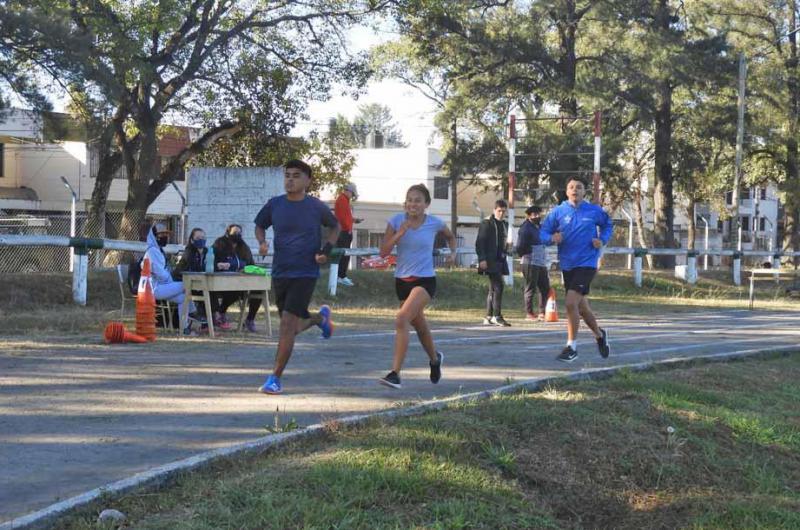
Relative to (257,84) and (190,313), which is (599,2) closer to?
(257,84)

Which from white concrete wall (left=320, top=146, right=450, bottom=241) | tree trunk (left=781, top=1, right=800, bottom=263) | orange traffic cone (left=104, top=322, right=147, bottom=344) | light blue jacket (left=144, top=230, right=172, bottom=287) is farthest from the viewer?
white concrete wall (left=320, top=146, right=450, bottom=241)

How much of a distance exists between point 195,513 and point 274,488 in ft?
1.59

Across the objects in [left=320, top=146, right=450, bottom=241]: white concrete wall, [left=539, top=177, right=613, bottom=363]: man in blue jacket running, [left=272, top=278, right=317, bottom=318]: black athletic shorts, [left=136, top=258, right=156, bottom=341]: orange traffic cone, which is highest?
[left=320, top=146, right=450, bottom=241]: white concrete wall

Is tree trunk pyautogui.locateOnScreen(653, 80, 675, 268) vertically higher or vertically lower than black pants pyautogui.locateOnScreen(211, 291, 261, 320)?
higher

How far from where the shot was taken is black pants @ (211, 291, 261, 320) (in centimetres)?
1346

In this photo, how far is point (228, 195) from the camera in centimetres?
2122

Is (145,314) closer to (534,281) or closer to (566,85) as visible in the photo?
(534,281)

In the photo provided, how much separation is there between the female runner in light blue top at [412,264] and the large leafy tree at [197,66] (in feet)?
38.0

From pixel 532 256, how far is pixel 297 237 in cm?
942

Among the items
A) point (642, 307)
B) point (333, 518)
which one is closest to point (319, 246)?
point (333, 518)

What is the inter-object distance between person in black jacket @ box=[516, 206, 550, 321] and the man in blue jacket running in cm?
558

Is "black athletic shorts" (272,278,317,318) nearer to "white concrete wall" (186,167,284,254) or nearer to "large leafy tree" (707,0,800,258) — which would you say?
"white concrete wall" (186,167,284,254)

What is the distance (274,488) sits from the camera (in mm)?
5277

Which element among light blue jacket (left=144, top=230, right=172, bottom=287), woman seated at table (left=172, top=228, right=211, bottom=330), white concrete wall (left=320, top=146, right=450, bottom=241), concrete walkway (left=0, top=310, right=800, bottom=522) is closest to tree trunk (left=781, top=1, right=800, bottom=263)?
white concrete wall (left=320, top=146, right=450, bottom=241)
